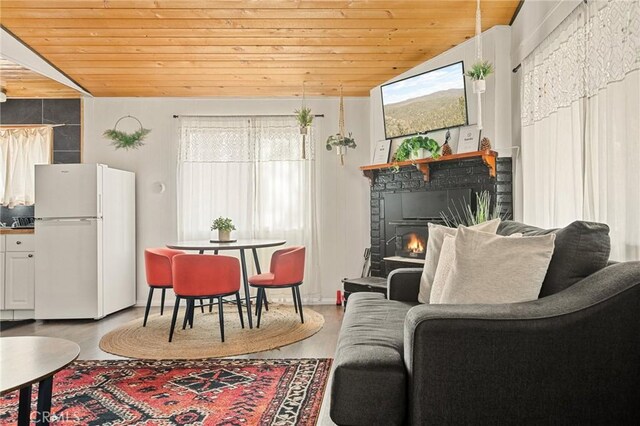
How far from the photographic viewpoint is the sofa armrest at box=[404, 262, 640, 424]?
Answer: 5.13 feet

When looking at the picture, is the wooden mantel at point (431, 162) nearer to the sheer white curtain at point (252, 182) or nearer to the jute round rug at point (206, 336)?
the sheer white curtain at point (252, 182)

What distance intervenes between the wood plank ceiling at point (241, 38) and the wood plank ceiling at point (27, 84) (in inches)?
8.8

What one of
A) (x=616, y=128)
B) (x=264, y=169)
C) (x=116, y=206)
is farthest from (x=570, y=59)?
(x=116, y=206)

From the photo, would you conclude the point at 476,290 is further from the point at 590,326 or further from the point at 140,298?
the point at 140,298

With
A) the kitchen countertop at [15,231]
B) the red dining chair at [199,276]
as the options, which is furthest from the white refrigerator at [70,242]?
the red dining chair at [199,276]

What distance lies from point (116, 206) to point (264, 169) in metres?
1.68

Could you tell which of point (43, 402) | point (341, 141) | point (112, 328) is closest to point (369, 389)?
point (43, 402)

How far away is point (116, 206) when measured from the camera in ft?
17.6

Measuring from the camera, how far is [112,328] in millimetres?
4598

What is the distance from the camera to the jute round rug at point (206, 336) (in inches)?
145

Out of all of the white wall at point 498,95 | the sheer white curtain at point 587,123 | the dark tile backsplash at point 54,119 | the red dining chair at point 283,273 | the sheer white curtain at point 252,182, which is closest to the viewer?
the sheer white curtain at point 587,123

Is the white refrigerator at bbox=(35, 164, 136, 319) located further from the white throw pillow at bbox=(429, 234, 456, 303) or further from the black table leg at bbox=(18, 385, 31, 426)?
the white throw pillow at bbox=(429, 234, 456, 303)

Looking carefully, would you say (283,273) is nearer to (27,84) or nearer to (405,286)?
(405,286)

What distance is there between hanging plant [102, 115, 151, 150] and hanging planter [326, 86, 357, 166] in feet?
7.13
